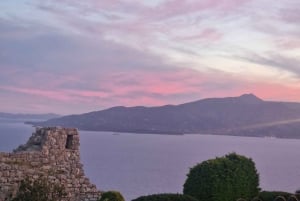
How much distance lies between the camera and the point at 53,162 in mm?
17922

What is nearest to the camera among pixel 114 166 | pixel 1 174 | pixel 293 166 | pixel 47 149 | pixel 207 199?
pixel 1 174

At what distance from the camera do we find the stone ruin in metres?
16.7

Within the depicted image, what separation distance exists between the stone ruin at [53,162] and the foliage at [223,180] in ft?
24.8

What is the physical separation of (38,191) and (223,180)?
11248 millimetres

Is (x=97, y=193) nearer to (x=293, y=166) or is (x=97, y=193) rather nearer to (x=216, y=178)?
(x=216, y=178)

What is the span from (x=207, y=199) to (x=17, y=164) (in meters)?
10.8

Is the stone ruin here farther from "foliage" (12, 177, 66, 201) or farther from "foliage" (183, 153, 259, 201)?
"foliage" (183, 153, 259, 201)

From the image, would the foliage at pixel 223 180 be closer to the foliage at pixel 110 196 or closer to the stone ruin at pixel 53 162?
the foliage at pixel 110 196

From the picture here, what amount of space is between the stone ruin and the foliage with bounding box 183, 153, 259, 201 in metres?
7.56

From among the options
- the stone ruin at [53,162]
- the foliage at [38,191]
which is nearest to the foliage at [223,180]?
the stone ruin at [53,162]

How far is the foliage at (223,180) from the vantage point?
24.6 metres

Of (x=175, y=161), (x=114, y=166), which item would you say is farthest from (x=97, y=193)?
(x=175, y=161)

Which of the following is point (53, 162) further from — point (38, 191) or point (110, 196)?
point (110, 196)

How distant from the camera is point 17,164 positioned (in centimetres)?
1669
